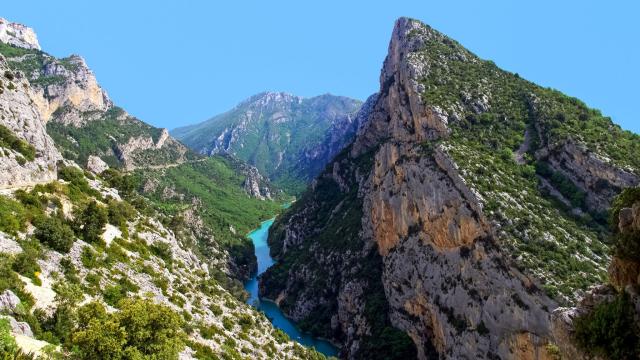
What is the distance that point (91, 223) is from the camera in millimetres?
Result: 40875

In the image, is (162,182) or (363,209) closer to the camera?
(363,209)

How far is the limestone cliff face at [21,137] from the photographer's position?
4200 centimetres

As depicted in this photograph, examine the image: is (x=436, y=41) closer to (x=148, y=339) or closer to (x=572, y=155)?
(x=572, y=155)

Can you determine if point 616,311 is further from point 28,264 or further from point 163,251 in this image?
point 163,251

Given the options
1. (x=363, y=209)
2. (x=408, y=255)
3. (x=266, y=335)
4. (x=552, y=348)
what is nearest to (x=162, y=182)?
(x=363, y=209)

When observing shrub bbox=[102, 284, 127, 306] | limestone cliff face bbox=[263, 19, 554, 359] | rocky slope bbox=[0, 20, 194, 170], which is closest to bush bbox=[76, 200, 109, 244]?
shrub bbox=[102, 284, 127, 306]

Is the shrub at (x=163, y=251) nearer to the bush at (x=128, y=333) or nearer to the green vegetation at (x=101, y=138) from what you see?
the bush at (x=128, y=333)

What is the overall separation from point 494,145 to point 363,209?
110ft

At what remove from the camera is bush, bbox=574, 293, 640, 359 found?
21.5m

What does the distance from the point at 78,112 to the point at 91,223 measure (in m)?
152

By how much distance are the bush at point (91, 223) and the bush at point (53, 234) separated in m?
3.60

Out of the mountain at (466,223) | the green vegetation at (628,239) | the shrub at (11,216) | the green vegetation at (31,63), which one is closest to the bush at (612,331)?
the green vegetation at (628,239)

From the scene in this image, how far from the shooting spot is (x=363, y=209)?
105062mm

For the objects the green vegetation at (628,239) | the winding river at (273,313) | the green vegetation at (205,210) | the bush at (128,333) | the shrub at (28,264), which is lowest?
the bush at (128,333)
